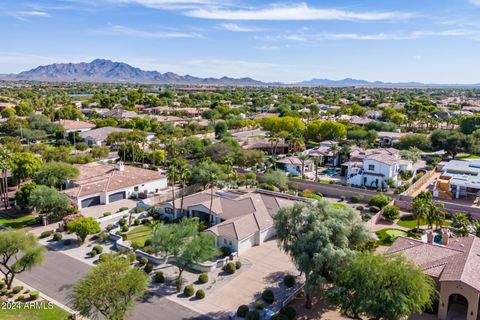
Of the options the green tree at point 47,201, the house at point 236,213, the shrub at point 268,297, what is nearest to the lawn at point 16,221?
the green tree at point 47,201

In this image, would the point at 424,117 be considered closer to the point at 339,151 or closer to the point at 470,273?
the point at 339,151

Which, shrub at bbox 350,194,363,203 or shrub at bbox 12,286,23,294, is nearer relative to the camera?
shrub at bbox 12,286,23,294

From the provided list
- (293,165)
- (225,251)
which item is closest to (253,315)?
(225,251)

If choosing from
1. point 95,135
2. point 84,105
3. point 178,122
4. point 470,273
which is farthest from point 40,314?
point 84,105

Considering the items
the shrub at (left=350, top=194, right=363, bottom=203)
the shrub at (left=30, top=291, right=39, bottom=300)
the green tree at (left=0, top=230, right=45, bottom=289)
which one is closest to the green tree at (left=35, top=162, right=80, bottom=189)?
the green tree at (left=0, top=230, right=45, bottom=289)

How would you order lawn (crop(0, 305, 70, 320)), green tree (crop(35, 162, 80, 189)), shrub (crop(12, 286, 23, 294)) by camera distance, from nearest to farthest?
lawn (crop(0, 305, 70, 320)), shrub (crop(12, 286, 23, 294)), green tree (crop(35, 162, 80, 189))

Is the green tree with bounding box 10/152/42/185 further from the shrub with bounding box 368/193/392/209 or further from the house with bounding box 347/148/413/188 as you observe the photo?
the house with bounding box 347/148/413/188

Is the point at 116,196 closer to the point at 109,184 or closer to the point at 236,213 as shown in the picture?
the point at 109,184
